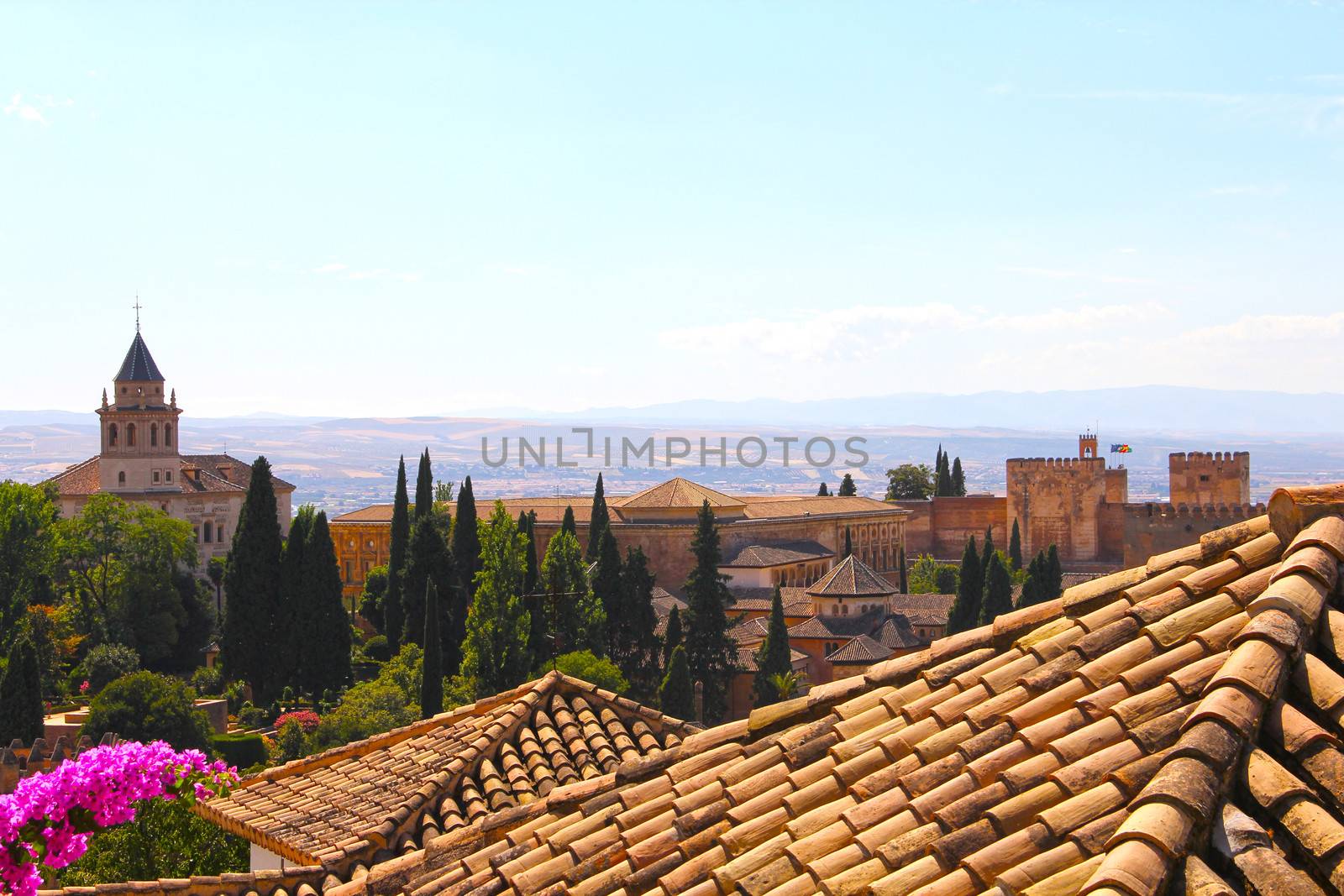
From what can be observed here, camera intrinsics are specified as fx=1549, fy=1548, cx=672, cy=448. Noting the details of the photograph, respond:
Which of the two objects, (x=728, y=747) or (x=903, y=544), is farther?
(x=903, y=544)

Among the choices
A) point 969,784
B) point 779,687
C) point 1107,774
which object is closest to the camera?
point 1107,774

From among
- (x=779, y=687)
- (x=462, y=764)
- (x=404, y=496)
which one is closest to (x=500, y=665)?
(x=779, y=687)

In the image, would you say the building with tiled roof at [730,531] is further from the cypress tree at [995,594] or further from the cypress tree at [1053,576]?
the cypress tree at [995,594]

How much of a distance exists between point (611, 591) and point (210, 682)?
9907 mm

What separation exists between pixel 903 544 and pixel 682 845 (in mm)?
57812

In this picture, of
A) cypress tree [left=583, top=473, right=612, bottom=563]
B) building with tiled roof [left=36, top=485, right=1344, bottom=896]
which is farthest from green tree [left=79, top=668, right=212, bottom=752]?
building with tiled roof [left=36, top=485, right=1344, bottom=896]

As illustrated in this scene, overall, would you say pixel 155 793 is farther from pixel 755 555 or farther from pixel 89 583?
pixel 755 555

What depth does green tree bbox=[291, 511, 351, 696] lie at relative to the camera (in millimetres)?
35500

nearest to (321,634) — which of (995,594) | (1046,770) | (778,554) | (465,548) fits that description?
(465,548)

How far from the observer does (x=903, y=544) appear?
6125 centimetres

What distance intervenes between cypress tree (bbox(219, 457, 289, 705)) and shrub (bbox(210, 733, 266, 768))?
4.68 m

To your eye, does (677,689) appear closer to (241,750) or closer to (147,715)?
(241,750)

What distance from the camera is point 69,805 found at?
5.42 m

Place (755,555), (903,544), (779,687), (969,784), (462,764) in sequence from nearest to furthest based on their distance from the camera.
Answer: (969,784), (462,764), (779,687), (755,555), (903,544)
